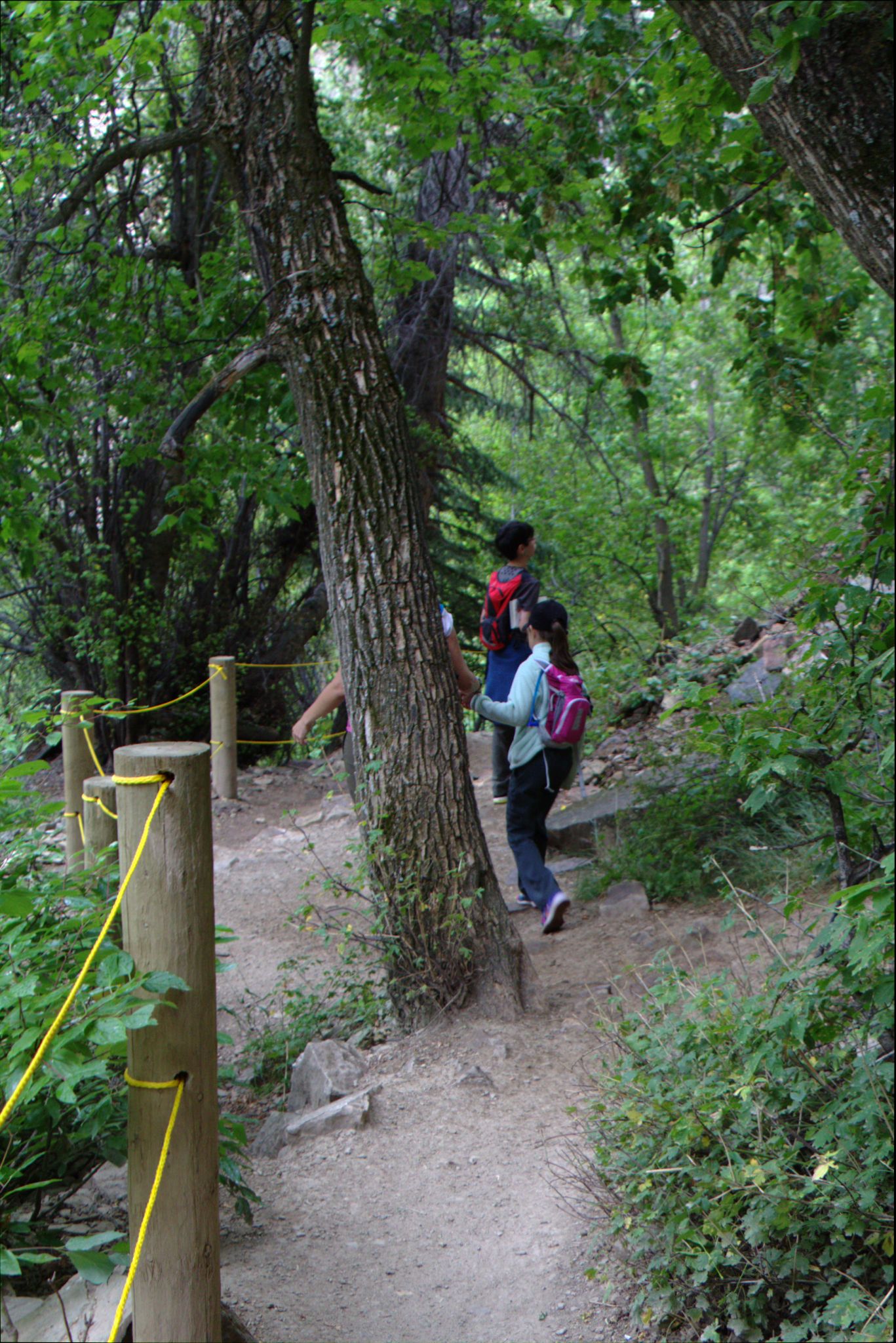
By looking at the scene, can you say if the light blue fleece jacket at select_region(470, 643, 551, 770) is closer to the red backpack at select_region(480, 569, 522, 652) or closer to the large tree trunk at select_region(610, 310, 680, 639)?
the red backpack at select_region(480, 569, 522, 652)

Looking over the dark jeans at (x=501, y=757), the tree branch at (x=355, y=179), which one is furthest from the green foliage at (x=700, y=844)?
the tree branch at (x=355, y=179)

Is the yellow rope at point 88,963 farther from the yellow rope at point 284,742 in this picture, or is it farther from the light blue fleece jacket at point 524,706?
the light blue fleece jacket at point 524,706

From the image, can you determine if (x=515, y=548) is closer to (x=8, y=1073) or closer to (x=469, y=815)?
(x=469, y=815)

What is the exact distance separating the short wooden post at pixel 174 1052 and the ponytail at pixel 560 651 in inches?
124

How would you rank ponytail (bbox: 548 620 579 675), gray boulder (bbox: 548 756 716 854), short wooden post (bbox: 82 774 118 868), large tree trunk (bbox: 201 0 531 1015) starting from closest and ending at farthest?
short wooden post (bbox: 82 774 118 868), large tree trunk (bbox: 201 0 531 1015), ponytail (bbox: 548 620 579 675), gray boulder (bbox: 548 756 716 854)

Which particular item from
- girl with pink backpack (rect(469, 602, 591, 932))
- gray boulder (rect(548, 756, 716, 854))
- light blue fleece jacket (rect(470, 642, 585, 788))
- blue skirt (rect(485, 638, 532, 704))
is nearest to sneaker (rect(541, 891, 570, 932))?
girl with pink backpack (rect(469, 602, 591, 932))

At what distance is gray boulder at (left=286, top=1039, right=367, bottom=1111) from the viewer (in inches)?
161

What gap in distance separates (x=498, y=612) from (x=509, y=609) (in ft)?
0.24

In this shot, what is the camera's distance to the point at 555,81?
6578mm

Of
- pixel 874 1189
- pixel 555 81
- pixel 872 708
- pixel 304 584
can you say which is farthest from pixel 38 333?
pixel 304 584

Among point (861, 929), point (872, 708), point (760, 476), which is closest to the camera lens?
point (861, 929)

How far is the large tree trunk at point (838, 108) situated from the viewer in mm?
1904

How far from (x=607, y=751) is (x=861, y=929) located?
6746mm

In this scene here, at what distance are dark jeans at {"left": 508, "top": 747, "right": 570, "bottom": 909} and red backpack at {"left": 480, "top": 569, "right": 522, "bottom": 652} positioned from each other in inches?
44.4
